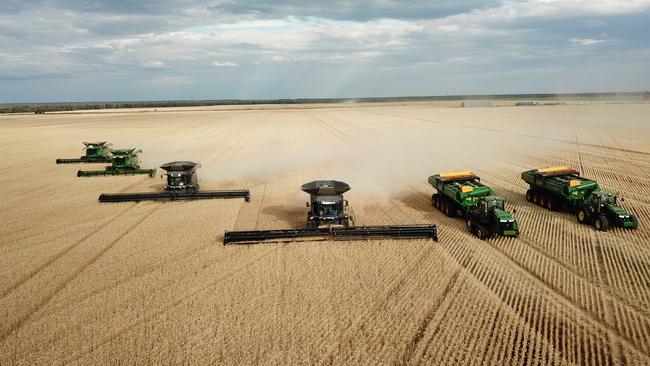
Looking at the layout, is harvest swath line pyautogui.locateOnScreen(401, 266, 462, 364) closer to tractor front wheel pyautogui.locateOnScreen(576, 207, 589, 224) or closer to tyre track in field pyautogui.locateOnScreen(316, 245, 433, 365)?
tyre track in field pyautogui.locateOnScreen(316, 245, 433, 365)

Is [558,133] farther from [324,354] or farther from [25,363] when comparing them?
[25,363]

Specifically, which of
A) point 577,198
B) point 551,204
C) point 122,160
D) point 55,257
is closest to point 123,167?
point 122,160

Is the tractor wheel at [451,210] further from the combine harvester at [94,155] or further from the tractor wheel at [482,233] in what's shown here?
the combine harvester at [94,155]

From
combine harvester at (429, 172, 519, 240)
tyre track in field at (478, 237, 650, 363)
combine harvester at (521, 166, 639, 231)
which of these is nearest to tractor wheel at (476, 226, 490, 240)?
combine harvester at (429, 172, 519, 240)

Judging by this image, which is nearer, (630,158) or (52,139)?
(630,158)

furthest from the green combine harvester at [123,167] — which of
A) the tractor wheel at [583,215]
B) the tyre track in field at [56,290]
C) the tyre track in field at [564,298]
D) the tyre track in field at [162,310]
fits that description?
the tractor wheel at [583,215]

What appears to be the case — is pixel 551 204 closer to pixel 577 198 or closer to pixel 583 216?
pixel 577 198

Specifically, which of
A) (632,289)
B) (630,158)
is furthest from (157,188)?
(630,158)
